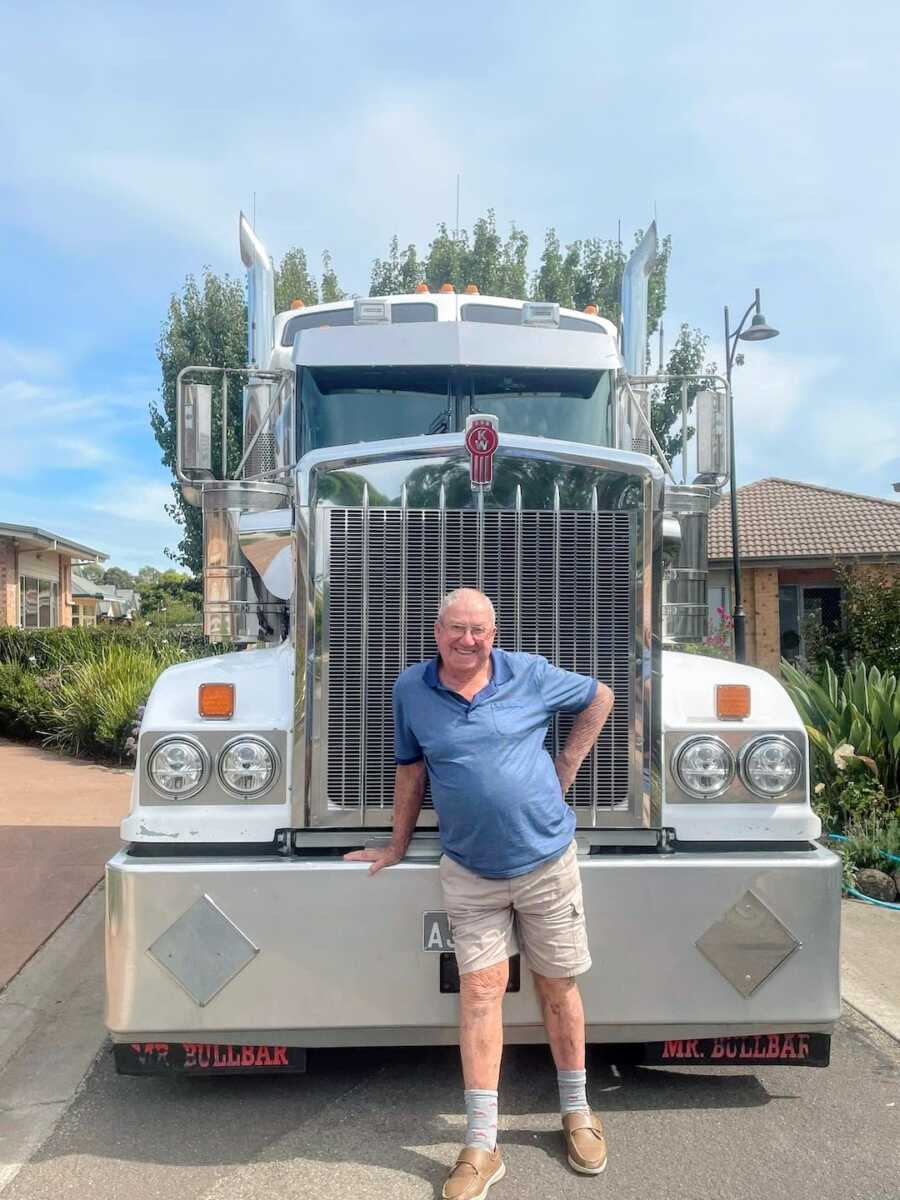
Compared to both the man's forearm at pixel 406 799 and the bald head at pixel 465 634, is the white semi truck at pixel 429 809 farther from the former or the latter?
the bald head at pixel 465 634

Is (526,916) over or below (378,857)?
below

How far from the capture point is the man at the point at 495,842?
3305mm

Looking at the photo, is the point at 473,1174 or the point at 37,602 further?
the point at 37,602

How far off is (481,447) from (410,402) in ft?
5.48

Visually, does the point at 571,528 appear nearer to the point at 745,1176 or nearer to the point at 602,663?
the point at 602,663

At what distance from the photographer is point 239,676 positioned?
3797 mm

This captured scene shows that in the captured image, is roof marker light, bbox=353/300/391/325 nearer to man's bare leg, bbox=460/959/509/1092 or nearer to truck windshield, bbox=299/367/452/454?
truck windshield, bbox=299/367/452/454

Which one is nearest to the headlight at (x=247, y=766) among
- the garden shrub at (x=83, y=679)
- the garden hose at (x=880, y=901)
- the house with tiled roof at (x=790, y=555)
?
the garden hose at (x=880, y=901)

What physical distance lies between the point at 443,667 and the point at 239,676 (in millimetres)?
770

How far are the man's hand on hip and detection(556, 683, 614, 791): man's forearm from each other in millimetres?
585

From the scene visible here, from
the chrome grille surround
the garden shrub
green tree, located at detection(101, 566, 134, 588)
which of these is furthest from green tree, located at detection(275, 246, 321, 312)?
green tree, located at detection(101, 566, 134, 588)

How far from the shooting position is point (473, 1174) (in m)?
3.14

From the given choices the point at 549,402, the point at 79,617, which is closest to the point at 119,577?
the point at 79,617

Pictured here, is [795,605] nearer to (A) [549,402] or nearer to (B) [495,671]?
(A) [549,402]
